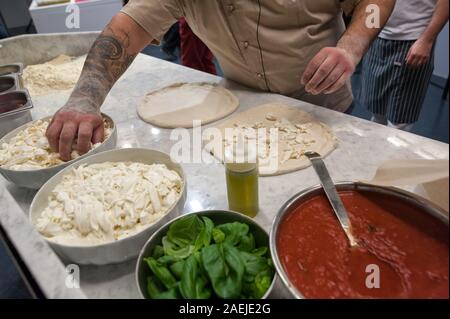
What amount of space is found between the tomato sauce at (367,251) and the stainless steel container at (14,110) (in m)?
1.27

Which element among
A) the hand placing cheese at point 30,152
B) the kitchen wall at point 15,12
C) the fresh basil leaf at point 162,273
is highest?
the fresh basil leaf at point 162,273

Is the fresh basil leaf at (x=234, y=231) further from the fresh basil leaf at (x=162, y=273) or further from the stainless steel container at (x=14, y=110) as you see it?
the stainless steel container at (x=14, y=110)

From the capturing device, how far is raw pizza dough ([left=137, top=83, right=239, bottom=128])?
153 centimetres

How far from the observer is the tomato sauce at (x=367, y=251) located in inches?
25.5

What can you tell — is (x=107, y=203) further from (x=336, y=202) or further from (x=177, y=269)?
(x=336, y=202)

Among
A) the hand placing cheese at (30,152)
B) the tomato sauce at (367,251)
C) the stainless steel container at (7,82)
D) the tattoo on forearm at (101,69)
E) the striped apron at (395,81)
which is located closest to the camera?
the tomato sauce at (367,251)

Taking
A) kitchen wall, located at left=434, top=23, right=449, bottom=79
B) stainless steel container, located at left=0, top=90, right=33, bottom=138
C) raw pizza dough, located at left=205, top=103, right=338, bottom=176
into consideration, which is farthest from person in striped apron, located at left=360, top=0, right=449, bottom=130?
stainless steel container, located at left=0, top=90, right=33, bottom=138

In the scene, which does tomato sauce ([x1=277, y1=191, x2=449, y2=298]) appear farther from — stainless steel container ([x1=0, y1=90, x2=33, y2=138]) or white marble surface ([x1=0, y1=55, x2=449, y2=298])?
stainless steel container ([x1=0, y1=90, x2=33, y2=138])

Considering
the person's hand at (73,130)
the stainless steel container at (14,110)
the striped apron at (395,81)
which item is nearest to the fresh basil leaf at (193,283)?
the person's hand at (73,130)

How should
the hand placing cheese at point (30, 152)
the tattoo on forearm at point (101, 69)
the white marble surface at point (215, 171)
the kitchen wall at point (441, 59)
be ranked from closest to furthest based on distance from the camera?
the white marble surface at point (215, 171) → the hand placing cheese at point (30, 152) → the tattoo on forearm at point (101, 69) → the kitchen wall at point (441, 59)

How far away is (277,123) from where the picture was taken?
55.6 inches
